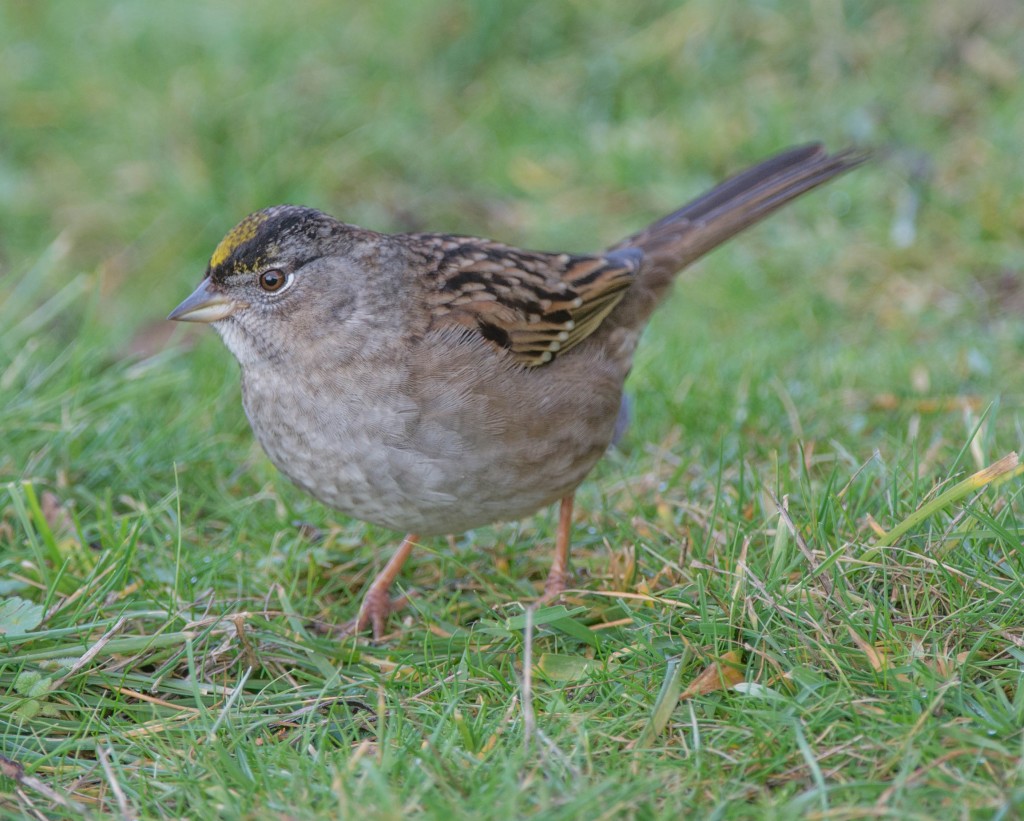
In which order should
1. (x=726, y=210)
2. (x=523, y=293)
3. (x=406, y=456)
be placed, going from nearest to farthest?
(x=406, y=456), (x=523, y=293), (x=726, y=210)

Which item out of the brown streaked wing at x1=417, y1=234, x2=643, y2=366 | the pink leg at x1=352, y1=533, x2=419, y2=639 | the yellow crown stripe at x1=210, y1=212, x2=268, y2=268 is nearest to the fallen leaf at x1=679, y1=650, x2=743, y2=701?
the pink leg at x1=352, y1=533, x2=419, y2=639

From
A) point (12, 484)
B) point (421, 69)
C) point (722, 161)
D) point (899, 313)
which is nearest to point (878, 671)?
point (12, 484)

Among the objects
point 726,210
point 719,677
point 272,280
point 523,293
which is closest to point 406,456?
point 272,280

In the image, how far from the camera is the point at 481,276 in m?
3.93

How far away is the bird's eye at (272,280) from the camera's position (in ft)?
11.9

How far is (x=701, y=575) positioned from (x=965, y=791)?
34.3 inches

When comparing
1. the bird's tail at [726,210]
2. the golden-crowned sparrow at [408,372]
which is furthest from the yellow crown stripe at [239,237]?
the bird's tail at [726,210]

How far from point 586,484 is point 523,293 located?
29.3 inches

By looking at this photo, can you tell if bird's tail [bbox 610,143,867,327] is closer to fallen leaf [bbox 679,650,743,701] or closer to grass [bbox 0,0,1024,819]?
grass [bbox 0,0,1024,819]

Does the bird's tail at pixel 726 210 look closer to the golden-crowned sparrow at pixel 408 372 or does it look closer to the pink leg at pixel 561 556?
the golden-crowned sparrow at pixel 408 372

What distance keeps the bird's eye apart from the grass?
1.90ft

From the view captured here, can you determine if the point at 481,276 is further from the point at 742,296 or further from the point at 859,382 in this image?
the point at 742,296

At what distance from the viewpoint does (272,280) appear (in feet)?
11.9

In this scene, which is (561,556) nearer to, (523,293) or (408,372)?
(408,372)
